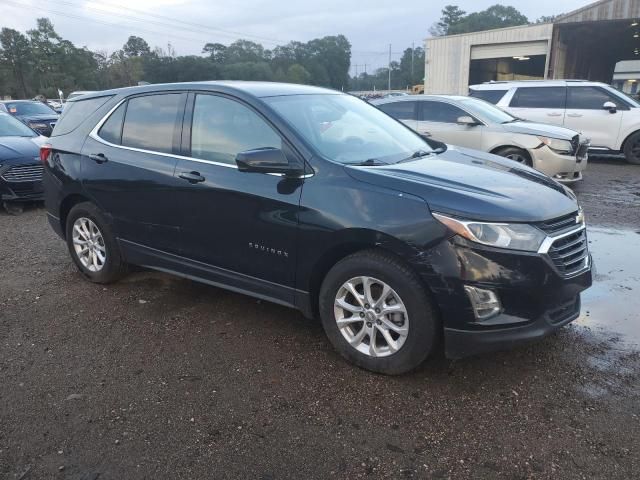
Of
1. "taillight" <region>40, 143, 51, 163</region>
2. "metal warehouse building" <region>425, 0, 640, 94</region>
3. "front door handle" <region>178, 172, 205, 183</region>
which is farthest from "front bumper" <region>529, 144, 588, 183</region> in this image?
"metal warehouse building" <region>425, 0, 640, 94</region>

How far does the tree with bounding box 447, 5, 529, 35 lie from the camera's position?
3787 inches

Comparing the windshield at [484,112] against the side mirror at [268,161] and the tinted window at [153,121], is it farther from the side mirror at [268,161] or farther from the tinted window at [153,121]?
the side mirror at [268,161]

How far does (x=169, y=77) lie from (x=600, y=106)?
154ft

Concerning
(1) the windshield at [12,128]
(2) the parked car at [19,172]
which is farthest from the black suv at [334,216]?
(1) the windshield at [12,128]

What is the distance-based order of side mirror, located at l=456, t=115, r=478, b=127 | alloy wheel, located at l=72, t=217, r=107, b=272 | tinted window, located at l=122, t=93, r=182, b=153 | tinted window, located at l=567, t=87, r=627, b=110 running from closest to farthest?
tinted window, located at l=122, t=93, r=182, b=153, alloy wheel, located at l=72, t=217, r=107, b=272, side mirror, located at l=456, t=115, r=478, b=127, tinted window, located at l=567, t=87, r=627, b=110

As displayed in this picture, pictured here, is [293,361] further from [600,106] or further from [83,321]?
[600,106]

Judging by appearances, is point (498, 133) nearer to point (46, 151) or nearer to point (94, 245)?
point (94, 245)

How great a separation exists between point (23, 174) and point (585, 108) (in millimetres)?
11458

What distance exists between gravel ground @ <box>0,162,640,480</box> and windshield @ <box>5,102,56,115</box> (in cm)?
1468

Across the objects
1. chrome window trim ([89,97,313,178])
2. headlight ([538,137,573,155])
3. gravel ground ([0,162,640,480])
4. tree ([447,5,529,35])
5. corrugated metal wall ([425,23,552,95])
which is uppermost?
tree ([447,5,529,35])

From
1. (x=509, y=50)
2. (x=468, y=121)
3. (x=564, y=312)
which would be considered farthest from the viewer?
(x=509, y=50)

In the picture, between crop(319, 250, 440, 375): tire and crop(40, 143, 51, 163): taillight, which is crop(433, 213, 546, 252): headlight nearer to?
crop(319, 250, 440, 375): tire

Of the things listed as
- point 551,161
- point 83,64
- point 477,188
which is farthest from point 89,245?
point 83,64

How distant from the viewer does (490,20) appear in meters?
101
